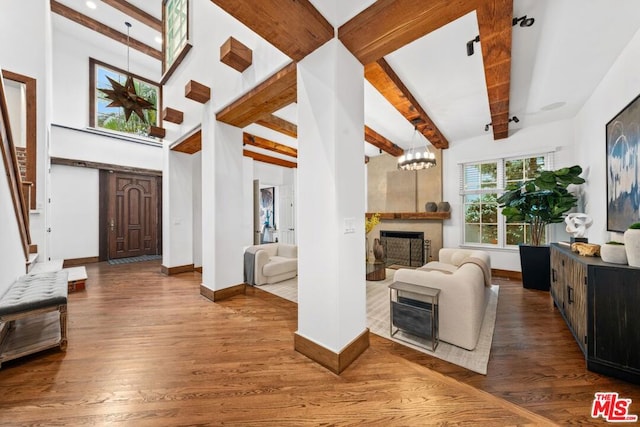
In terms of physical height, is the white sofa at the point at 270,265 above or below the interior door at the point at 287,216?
below

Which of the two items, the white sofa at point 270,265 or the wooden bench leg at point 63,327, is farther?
the white sofa at point 270,265

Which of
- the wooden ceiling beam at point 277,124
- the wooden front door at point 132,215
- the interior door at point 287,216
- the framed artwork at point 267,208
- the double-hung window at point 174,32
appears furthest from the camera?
the framed artwork at point 267,208

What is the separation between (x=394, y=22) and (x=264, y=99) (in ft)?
5.26

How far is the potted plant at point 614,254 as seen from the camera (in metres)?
1.81

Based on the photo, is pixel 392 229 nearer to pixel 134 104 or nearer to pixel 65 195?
pixel 134 104

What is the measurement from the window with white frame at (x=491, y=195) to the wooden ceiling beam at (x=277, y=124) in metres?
3.79

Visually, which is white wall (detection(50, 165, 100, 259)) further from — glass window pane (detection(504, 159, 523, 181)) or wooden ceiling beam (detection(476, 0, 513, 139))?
glass window pane (detection(504, 159, 523, 181))

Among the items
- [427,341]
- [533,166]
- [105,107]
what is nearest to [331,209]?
[427,341]

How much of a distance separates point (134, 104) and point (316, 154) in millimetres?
4998

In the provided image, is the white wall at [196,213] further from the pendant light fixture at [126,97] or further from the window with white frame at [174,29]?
the window with white frame at [174,29]

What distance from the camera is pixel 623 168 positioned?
242 cm

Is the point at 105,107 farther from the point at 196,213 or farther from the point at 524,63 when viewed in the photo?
the point at 524,63

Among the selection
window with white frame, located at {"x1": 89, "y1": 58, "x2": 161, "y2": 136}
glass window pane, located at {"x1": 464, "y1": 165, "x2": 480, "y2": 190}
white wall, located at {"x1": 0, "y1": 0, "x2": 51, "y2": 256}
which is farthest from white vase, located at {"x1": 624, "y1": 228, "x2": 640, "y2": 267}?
window with white frame, located at {"x1": 89, "y1": 58, "x2": 161, "y2": 136}

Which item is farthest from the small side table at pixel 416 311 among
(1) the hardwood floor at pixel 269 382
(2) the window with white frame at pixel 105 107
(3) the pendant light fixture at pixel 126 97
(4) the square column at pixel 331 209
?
(2) the window with white frame at pixel 105 107
